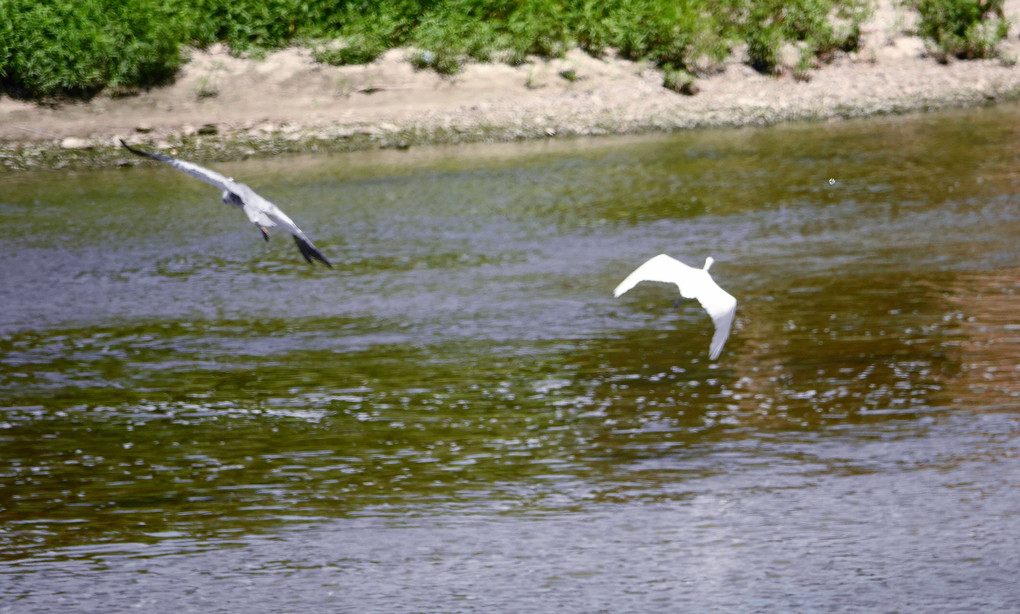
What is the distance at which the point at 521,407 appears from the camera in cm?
922

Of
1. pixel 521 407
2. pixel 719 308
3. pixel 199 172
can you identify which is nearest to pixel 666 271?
pixel 719 308

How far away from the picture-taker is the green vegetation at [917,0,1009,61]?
985 inches

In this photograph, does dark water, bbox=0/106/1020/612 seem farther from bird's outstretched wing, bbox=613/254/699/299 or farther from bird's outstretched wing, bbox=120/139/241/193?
bird's outstretched wing, bbox=120/139/241/193

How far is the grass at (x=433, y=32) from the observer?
2311 cm

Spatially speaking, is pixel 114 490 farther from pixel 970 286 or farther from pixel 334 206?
pixel 334 206

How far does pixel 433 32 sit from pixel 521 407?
16020mm

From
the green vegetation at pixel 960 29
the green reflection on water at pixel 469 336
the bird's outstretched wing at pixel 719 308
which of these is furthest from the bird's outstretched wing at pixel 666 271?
the green vegetation at pixel 960 29

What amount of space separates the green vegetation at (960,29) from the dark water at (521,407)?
8.84 m

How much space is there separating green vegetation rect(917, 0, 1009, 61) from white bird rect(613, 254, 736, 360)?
17825 millimetres

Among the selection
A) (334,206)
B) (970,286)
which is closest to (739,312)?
(970,286)

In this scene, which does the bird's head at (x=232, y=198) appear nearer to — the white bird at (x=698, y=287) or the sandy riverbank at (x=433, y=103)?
the white bird at (x=698, y=287)

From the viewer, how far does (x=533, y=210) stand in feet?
53.4

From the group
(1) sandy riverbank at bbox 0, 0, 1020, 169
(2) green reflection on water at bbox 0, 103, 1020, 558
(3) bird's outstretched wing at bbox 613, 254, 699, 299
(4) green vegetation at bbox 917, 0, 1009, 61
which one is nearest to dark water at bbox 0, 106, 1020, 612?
(2) green reflection on water at bbox 0, 103, 1020, 558

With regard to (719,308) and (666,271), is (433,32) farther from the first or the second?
(719,308)
